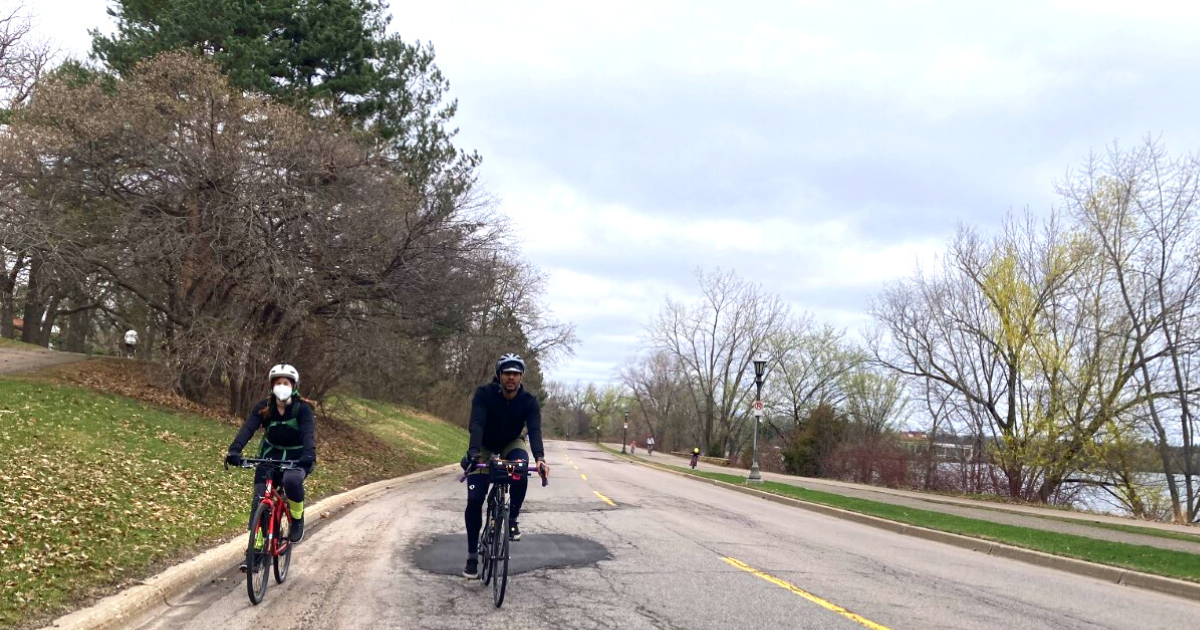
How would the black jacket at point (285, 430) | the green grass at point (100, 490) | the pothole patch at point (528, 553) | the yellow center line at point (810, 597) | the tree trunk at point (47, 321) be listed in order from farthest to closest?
the tree trunk at point (47, 321) < the pothole patch at point (528, 553) < the black jacket at point (285, 430) < the yellow center line at point (810, 597) < the green grass at point (100, 490)

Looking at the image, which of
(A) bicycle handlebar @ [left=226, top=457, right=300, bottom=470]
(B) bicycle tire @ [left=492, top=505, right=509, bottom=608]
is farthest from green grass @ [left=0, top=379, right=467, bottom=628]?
(B) bicycle tire @ [left=492, top=505, right=509, bottom=608]

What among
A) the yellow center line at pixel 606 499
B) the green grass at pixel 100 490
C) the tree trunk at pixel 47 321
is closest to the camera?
the green grass at pixel 100 490

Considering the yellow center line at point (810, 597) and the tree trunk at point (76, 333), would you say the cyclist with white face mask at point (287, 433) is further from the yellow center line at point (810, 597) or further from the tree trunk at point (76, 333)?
the tree trunk at point (76, 333)

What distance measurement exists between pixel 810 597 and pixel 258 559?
15.8 ft

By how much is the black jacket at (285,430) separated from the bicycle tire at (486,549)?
154 cm

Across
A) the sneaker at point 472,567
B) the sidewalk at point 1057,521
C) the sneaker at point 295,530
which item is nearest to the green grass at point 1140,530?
the sidewalk at point 1057,521

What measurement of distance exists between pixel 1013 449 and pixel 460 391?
4274 centimetres

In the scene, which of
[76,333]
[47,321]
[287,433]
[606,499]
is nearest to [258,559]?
[287,433]

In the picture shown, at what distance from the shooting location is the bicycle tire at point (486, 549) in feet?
22.1

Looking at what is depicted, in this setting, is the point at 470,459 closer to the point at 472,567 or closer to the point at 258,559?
the point at 472,567

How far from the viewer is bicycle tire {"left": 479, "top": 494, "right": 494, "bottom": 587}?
6.72 meters

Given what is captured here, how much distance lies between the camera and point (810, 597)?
740 centimetres

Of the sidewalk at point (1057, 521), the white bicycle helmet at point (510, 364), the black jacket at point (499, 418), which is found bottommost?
the sidewalk at point (1057, 521)

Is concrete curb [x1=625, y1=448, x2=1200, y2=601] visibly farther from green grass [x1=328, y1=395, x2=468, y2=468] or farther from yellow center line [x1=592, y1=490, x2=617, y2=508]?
green grass [x1=328, y1=395, x2=468, y2=468]
